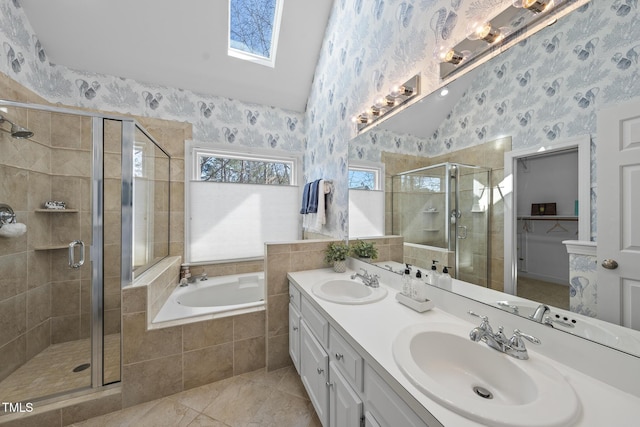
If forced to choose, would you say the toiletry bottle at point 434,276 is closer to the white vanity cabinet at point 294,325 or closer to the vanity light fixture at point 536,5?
the white vanity cabinet at point 294,325

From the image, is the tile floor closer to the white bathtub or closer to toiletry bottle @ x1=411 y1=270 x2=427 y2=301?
the white bathtub

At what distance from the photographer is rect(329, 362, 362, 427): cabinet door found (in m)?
0.91

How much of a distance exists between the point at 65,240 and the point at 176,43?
1.99 metres

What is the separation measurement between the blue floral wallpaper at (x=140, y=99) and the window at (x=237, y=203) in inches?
8.7

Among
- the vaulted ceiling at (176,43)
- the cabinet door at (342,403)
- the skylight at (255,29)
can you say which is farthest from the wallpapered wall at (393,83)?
the cabinet door at (342,403)

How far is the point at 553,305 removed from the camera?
0.81 metres

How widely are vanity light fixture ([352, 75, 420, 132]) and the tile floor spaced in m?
2.05

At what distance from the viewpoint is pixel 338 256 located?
1901mm

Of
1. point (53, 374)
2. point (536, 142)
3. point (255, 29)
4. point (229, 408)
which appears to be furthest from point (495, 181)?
point (53, 374)

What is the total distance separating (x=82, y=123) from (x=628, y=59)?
2.81 meters

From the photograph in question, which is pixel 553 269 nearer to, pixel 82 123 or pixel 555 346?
pixel 555 346

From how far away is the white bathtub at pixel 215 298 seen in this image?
179 centimetres

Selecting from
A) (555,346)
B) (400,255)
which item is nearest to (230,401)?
(400,255)

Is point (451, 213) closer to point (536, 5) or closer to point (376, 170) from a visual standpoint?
point (376, 170)
